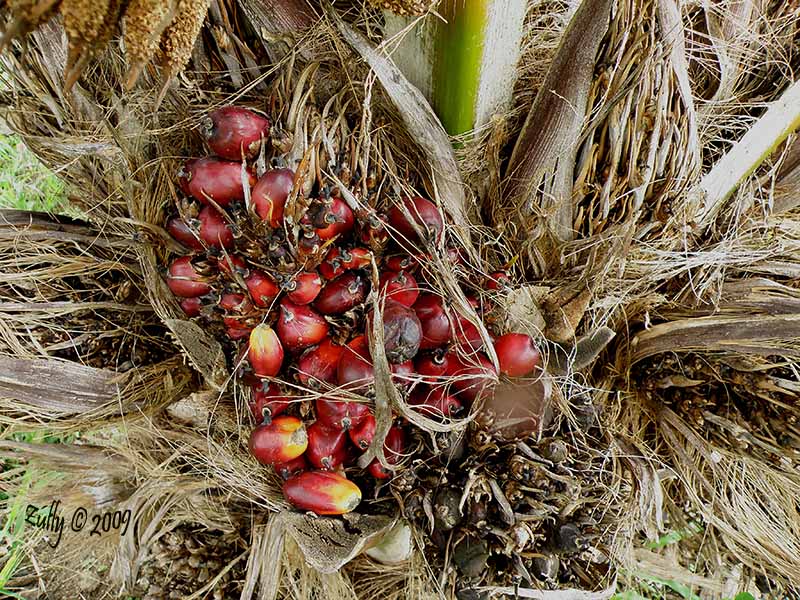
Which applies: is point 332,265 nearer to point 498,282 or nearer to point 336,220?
point 336,220

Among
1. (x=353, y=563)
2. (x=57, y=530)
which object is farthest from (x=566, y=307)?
(x=57, y=530)

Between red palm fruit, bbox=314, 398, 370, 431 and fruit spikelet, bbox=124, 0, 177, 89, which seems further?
red palm fruit, bbox=314, 398, 370, 431

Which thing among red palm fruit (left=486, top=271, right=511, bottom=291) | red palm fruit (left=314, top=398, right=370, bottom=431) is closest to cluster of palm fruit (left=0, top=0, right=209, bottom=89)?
red palm fruit (left=314, top=398, right=370, bottom=431)

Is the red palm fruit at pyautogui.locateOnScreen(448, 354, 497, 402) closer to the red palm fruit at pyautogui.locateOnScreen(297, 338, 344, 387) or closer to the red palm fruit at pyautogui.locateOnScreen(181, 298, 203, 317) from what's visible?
the red palm fruit at pyautogui.locateOnScreen(297, 338, 344, 387)

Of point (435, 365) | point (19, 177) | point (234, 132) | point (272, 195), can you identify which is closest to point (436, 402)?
point (435, 365)

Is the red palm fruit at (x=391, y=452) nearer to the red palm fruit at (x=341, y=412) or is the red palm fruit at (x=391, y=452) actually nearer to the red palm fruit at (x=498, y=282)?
the red palm fruit at (x=341, y=412)

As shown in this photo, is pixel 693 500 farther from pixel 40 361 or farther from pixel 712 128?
pixel 40 361
